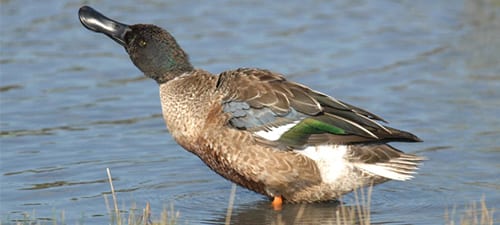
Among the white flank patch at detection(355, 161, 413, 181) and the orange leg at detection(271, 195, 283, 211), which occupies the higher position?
the white flank patch at detection(355, 161, 413, 181)

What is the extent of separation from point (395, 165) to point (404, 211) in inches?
14.5

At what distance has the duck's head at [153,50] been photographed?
820 cm

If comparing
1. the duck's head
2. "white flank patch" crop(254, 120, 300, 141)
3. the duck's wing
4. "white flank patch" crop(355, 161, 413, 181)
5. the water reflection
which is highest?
the duck's head

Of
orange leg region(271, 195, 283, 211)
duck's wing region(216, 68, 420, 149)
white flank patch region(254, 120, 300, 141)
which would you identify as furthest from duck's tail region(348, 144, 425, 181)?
orange leg region(271, 195, 283, 211)

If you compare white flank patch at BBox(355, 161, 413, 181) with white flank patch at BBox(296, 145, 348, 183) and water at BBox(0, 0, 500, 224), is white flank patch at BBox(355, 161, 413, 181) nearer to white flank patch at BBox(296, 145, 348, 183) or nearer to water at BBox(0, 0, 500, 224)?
white flank patch at BBox(296, 145, 348, 183)

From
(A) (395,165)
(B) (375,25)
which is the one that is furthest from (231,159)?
(B) (375,25)

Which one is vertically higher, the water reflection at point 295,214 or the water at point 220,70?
the water at point 220,70

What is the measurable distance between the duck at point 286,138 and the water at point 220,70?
0.31 metres

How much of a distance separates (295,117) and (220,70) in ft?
13.9

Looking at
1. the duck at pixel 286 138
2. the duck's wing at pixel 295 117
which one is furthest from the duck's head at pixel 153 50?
the duck's wing at pixel 295 117

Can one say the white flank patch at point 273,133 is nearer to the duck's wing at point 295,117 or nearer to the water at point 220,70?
the duck's wing at point 295,117

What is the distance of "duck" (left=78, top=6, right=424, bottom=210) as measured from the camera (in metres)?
7.70

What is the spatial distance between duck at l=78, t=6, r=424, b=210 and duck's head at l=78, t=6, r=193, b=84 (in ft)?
1.13

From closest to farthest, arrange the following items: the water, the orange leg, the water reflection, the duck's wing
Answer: the duck's wing
the water reflection
the orange leg
the water
